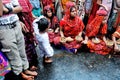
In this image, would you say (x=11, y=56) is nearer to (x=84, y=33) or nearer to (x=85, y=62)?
(x=85, y=62)

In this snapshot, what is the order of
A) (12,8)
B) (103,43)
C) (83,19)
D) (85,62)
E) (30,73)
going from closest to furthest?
1. (12,8)
2. (30,73)
3. (85,62)
4. (103,43)
5. (83,19)

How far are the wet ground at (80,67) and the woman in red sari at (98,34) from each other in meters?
0.12

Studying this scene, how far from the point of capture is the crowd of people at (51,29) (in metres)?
2.57

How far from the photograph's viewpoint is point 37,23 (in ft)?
10.1

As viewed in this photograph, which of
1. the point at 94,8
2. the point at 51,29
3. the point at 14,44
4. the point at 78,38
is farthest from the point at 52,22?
the point at 14,44

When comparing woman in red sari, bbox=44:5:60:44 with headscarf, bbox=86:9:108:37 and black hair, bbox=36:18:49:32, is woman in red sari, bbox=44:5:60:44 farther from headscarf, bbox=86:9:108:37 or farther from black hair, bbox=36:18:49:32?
black hair, bbox=36:18:49:32

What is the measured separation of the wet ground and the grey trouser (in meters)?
0.50

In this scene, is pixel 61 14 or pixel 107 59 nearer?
pixel 107 59

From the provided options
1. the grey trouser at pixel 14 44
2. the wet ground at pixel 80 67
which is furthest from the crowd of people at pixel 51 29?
the wet ground at pixel 80 67

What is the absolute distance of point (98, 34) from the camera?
3953 mm

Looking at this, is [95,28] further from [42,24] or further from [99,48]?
[42,24]

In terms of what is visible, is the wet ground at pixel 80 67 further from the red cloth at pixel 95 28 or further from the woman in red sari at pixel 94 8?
the woman in red sari at pixel 94 8

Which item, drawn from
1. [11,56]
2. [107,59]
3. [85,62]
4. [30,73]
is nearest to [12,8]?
[11,56]

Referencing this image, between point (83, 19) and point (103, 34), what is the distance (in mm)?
569
